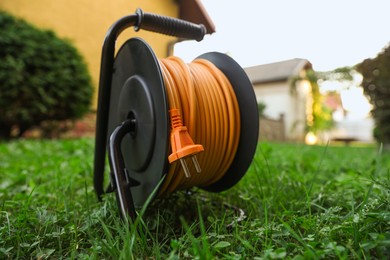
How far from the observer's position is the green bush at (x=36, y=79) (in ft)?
16.5

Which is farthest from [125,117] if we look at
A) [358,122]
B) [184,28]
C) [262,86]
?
[358,122]

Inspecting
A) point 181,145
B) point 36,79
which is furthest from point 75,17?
Answer: point 181,145

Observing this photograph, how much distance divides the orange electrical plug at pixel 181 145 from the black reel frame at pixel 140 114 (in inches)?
1.2

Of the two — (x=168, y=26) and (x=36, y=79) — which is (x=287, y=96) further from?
(x=168, y=26)

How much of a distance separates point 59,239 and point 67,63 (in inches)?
221

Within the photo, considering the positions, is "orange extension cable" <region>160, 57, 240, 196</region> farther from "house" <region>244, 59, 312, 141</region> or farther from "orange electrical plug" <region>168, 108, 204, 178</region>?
"house" <region>244, 59, 312, 141</region>

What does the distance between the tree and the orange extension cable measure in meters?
4.74

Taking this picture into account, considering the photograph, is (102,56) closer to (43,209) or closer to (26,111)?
(43,209)

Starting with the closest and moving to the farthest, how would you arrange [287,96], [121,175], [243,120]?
[121,175], [243,120], [287,96]

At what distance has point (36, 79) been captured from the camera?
209 inches

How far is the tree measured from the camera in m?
4.89

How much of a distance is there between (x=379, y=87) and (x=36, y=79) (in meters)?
5.85

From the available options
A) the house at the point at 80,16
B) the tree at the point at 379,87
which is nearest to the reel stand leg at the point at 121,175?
the house at the point at 80,16

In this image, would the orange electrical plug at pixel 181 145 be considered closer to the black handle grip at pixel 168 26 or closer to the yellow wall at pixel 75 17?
the black handle grip at pixel 168 26
